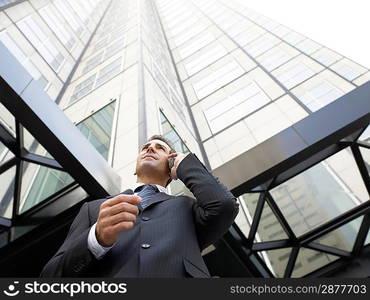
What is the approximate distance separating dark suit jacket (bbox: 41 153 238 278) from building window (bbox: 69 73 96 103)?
10746 millimetres

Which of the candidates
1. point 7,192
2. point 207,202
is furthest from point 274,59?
point 207,202

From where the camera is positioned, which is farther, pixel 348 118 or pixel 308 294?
pixel 348 118

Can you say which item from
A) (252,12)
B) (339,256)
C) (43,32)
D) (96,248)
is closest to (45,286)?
(96,248)

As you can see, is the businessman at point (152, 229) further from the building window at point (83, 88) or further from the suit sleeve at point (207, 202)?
the building window at point (83, 88)

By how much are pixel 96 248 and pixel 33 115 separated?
2540 mm

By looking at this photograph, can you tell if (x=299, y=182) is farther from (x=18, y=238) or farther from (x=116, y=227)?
(x=116, y=227)

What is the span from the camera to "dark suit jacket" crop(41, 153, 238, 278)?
172 cm

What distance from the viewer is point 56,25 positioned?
19.6m

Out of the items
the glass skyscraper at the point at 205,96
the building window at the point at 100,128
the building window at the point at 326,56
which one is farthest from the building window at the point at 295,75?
the building window at the point at 100,128

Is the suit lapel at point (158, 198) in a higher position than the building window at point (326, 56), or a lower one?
higher

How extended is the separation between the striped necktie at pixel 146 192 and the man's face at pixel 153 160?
0.51 ft

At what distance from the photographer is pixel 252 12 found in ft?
94.5

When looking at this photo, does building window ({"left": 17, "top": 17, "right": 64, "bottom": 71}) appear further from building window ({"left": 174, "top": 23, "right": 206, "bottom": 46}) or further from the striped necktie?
the striped necktie

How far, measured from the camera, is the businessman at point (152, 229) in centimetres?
169
